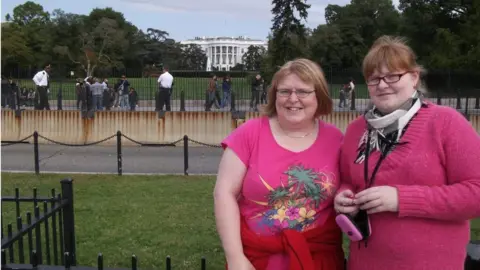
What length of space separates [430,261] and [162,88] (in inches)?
638

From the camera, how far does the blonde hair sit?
2361 millimetres

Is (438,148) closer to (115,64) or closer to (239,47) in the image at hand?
(115,64)

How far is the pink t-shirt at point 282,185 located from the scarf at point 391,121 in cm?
25

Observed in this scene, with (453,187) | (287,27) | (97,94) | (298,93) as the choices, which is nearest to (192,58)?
(287,27)

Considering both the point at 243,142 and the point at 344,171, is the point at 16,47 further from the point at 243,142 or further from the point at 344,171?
the point at 344,171

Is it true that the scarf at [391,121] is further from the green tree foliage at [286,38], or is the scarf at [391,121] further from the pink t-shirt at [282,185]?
the green tree foliage at [286,38]

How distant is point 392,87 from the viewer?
2.38 meters

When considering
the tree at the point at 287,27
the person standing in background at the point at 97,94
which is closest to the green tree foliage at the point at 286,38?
the tree at the point at 287,27

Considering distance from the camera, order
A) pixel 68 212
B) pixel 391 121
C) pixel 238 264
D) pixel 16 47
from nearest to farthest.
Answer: pixel 391 121
pixel 238 264
pixel 68 212
pixel 16 47

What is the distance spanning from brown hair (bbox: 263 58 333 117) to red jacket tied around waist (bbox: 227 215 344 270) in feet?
1.81

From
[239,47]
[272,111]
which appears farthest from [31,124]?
[239,47]

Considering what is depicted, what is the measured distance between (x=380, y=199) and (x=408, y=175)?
0.51 ft

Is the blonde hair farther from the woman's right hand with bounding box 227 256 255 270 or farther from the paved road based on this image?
the paved road

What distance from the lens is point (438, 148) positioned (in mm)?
2262
